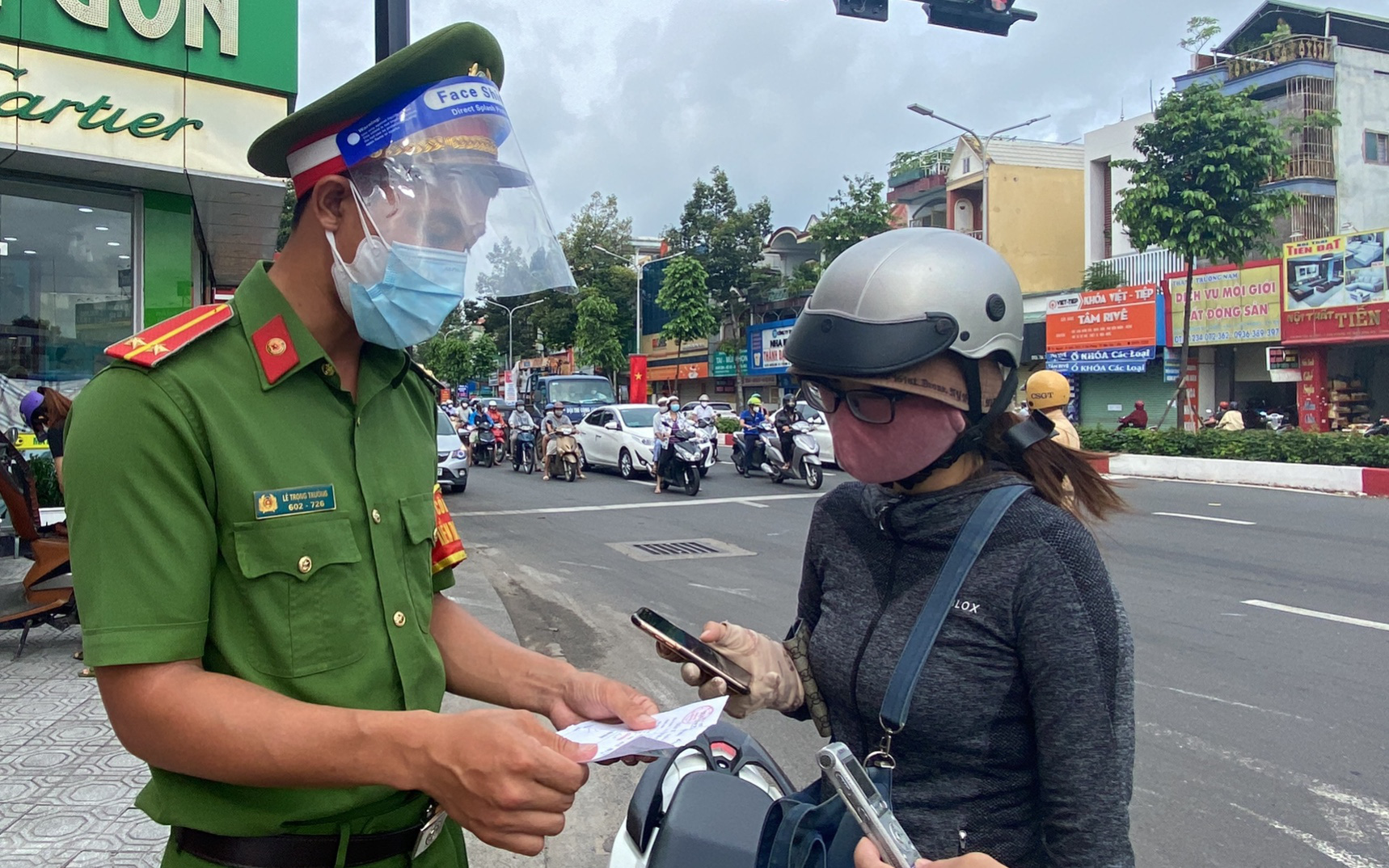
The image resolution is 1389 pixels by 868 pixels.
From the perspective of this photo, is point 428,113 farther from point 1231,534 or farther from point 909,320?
point 1231,534

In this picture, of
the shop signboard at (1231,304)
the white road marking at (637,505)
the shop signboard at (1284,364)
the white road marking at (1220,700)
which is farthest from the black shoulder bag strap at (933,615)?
the shop signboard at (1284,364)

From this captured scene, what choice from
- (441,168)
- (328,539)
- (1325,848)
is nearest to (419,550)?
(328,539)

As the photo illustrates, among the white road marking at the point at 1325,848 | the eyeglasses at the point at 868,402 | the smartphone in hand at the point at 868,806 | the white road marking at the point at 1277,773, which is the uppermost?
the eyeglasses at the point at 868,402

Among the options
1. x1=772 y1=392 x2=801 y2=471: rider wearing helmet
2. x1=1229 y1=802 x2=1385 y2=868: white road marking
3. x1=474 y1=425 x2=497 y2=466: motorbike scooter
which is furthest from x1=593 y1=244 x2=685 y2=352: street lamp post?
x1=1229 y1=802 x2=1385 y2=868: white road marking

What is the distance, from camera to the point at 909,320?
1.54m

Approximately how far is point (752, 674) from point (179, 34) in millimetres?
9200

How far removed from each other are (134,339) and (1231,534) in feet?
36.1

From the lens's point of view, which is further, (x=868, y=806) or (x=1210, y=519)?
(x=1210, y=519)

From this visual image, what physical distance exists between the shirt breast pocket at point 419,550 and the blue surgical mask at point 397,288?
0.94 ft

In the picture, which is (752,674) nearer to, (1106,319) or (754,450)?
(754,450)

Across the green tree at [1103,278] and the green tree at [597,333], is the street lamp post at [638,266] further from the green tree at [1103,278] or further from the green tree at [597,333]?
the green tree at [1103,278]

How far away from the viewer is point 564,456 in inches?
698

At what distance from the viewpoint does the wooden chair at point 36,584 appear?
5.34 m

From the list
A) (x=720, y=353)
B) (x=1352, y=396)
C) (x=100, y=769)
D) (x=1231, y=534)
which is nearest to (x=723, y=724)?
(x=100, y=769)
